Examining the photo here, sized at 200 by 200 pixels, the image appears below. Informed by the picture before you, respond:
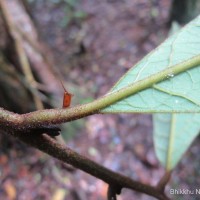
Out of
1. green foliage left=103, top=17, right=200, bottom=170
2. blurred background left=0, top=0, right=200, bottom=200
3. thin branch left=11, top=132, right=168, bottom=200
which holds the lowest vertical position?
blurred background left=0, top=0, right=200, bottom=200

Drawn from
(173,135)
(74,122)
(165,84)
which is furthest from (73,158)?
(74,122)

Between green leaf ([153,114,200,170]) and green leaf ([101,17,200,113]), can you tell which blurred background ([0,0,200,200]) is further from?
green leaf ([101,17,200,113])

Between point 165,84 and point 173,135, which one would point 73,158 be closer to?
point 165,84

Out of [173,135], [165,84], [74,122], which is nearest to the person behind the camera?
[165,84]

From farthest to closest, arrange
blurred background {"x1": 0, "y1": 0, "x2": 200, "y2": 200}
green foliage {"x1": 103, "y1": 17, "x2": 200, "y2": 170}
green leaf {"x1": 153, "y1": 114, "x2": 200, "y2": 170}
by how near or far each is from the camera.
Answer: blurred background {"x1": 0, "y1": 0, "x2": 200, "y2": 200} < green leaf {"x1": 153, "y1": 114, "x2": 200, "y2": 170} < green foliage {"x1": 103, "y1": 17, "x2": 200, "y2": 170}

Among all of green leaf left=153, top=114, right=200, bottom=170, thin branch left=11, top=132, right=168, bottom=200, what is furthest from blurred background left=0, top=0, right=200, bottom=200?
thin branch left=11, top=132, right=168, bottom=200
